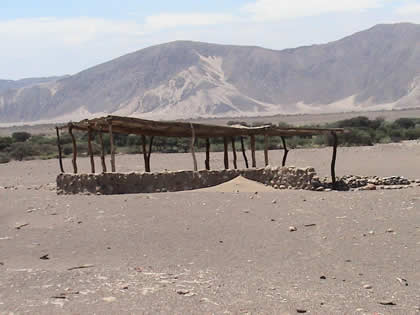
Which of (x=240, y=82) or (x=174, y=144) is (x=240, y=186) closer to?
(x=174, y=144)

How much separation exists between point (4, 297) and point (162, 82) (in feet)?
382

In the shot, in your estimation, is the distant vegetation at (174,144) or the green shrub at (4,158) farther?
the distant vegetation at (174,144)

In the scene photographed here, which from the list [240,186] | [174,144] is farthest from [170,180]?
[174,144]

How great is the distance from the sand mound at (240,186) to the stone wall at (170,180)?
1.12ft

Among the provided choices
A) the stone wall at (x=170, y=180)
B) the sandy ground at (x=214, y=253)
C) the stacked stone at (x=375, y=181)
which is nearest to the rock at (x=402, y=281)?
the sandy ground at (x=214, y=253)

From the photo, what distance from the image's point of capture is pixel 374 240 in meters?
8.86

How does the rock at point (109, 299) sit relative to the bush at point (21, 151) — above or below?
above

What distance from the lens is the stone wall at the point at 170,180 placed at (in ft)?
45.7

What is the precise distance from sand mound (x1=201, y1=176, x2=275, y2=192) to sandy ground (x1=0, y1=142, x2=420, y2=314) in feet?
0.13

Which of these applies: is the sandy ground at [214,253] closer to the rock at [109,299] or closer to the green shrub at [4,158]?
the rock at [109,299]

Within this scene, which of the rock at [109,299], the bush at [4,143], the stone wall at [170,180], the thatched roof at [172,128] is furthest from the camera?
the bush at [4,143]

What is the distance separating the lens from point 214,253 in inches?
331

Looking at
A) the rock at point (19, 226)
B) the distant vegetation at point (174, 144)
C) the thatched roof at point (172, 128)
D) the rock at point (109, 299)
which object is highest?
the thatched roof at point (172, 128)

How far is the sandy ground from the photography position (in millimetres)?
6250
